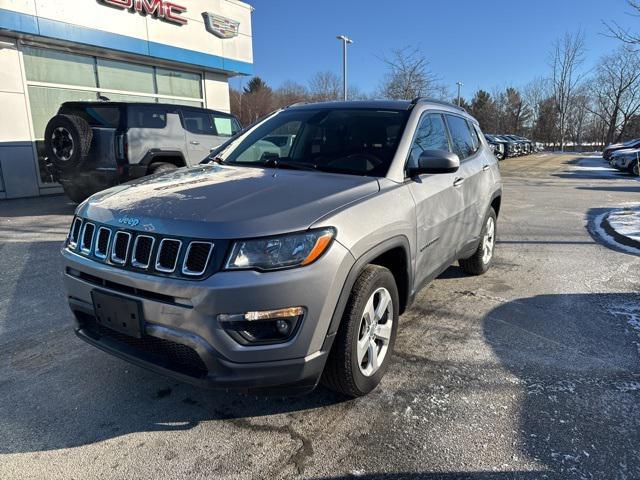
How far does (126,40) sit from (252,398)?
1250 cm

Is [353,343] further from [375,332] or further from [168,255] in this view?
[168,255]

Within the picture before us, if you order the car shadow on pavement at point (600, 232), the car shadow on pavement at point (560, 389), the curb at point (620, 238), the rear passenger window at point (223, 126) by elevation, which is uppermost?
the rear passenger window at point (223, 126)

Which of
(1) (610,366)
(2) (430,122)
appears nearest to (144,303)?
(2) (430,122)

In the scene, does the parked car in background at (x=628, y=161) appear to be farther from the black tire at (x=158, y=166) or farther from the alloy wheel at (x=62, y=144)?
the alloy wheel at (x=62, y=144)

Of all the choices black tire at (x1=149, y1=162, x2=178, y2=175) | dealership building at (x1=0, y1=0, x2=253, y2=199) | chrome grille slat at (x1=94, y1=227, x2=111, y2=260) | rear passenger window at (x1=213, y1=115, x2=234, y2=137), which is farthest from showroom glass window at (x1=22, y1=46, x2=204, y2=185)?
chrome grille slat at (x1=94, y1=227, x2=111, y2=260)

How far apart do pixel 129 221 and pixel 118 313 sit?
1.56 ft

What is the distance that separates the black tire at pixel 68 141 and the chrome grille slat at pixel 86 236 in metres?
5.45

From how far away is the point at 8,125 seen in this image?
10453 millimetres

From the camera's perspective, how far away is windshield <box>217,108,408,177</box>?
10.3ft

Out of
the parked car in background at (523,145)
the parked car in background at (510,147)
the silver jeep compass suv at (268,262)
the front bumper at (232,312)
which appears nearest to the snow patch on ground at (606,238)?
the silver jeep compass suv at (268,262)

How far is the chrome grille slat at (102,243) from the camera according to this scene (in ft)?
7.90

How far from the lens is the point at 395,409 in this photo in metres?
2.65

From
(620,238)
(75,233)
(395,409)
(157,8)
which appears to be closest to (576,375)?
(395,409)

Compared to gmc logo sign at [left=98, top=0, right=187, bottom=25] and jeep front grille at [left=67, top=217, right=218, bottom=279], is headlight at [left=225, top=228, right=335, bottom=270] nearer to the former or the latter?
jeep front grille at [left=67, top=217, right=218, bottom=279]
